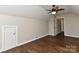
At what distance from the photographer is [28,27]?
1956mm

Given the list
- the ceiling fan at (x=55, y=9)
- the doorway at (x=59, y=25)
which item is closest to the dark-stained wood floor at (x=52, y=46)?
the doorway at (x=59, y=25)

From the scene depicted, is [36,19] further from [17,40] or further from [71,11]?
[71,11]

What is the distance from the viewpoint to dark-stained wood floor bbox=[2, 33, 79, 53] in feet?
6.13

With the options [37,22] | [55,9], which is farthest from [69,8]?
[37,22]

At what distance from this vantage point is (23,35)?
76.0 inches

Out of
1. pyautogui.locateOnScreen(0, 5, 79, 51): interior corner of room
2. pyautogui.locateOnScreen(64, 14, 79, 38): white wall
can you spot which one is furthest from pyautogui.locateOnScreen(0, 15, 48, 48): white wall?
pyautogui.locateOnScreen(64, 14, 79, 38): white wall

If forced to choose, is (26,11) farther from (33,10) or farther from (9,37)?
(9,37)

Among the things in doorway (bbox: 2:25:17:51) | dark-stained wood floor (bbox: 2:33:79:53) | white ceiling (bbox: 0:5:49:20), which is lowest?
dark-stained wood floor (bbox: 2:33:79:53)

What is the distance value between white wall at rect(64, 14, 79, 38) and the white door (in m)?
0.88

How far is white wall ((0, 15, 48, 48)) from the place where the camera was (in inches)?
71.8

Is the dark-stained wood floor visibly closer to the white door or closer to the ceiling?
the white door

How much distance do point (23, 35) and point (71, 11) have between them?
0.90m

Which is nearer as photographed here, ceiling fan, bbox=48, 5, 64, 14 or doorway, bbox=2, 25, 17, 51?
doorway, bbox=2, 25, 17, 51

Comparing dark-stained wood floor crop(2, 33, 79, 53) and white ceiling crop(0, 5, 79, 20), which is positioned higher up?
white ceiling crop(0, 5, 79, 20)
